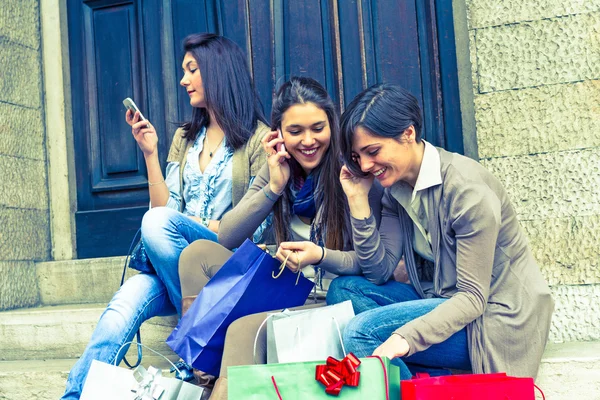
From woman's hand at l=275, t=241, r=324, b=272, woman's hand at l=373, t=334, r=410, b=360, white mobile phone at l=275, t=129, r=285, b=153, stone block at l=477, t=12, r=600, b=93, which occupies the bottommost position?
woman's hand at l=373, t=334, r=410, b=360

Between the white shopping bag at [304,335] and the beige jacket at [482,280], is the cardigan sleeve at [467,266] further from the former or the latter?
the white shopping bag at [304,335]

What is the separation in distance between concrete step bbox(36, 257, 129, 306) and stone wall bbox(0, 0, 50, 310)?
0.25 feet

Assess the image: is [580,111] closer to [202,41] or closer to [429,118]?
[429,118]

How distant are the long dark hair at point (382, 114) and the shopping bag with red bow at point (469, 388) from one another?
0.85 m

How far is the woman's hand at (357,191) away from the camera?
251 cm

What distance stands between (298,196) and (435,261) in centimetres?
63

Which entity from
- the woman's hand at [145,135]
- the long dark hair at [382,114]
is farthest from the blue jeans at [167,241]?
the long dark hair at [382,114]

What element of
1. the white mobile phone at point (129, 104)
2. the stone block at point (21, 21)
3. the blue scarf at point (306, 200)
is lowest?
the blue scarf at point (306, 200)

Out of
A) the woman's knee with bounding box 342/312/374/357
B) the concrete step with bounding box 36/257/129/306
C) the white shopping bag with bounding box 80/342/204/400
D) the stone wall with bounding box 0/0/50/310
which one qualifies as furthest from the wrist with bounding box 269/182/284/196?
the stone wall with bounding box 0/0/50/310

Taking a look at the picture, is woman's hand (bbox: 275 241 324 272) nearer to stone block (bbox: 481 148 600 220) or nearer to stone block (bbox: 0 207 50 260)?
stone block (bbox: 481 148 600 220)

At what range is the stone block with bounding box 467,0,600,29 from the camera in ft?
9.68

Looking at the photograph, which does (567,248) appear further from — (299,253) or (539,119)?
(299,253)

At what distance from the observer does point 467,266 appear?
217 cm

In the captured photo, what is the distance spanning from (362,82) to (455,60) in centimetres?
49
